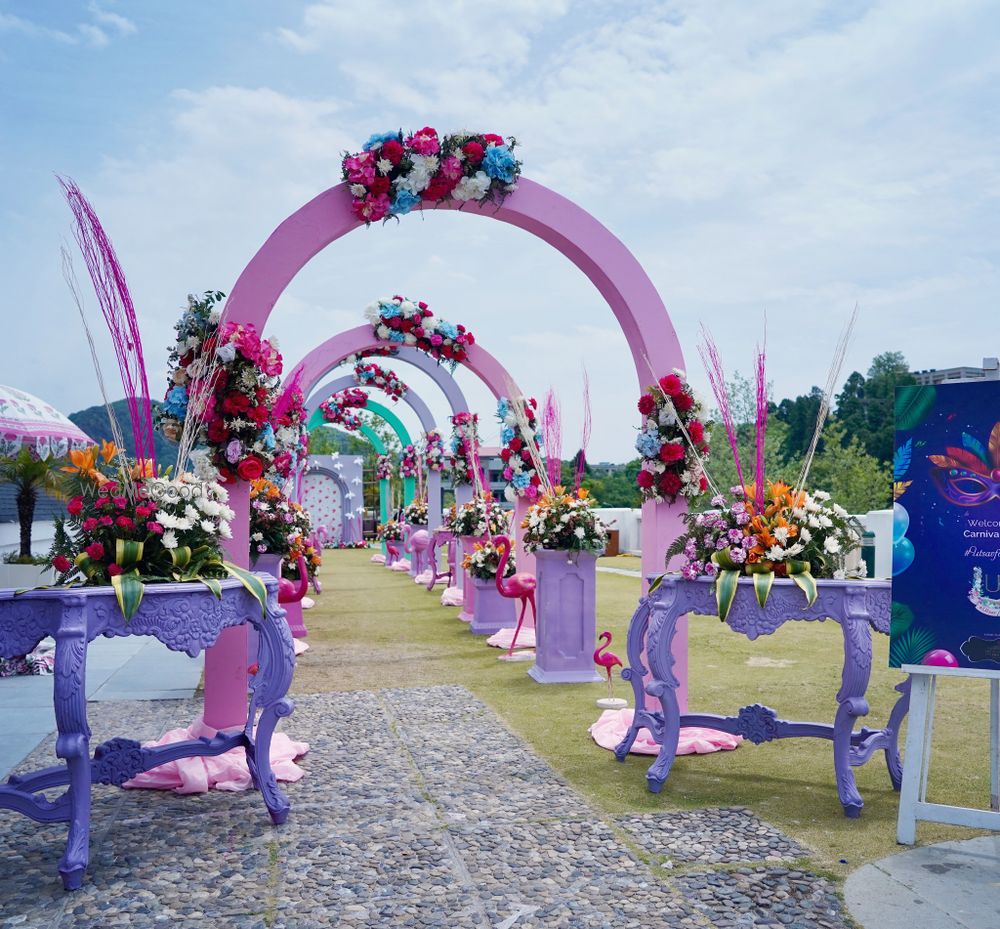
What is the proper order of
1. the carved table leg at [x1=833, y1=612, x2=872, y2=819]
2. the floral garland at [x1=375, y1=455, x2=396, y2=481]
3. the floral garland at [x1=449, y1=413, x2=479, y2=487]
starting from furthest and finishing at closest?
the floral garland at [x1=375, y1=455, x2=396, y2=481] → the floral garland at [x1=449, y1=413, x2=479, y2=487] → the carved table leg at [x1=833, y1=612, x2=872, y2=819]

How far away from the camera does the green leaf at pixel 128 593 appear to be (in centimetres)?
323

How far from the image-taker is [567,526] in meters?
6.68

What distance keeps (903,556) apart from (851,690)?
0.73m

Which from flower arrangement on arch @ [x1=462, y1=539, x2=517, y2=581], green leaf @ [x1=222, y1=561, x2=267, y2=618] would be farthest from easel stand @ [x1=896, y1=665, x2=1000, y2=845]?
flower arrangement on arch @ [x1=462, y1=539, x2=517, y2=581]

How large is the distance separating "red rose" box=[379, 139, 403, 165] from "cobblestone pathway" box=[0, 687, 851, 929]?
128 inches

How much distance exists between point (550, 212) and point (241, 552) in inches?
103

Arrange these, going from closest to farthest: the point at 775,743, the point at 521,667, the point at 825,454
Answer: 1. the point at 775,743
2. the point at 521,667
3. the point at 825,454

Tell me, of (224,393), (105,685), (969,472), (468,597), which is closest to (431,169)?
(224,393)

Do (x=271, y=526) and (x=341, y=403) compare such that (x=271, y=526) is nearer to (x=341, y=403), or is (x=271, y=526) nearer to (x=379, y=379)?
(x=379, y=379)

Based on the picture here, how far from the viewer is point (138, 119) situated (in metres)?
5.41

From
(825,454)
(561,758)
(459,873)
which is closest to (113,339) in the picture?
(459,873)

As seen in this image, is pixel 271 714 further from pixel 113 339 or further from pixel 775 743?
pixel 775 743

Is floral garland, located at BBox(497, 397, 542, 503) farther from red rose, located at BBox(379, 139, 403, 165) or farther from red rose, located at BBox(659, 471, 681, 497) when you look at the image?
red rose, located at BBox(379, 139, 403, 165)

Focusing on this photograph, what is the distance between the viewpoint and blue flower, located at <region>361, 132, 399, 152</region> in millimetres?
4996
